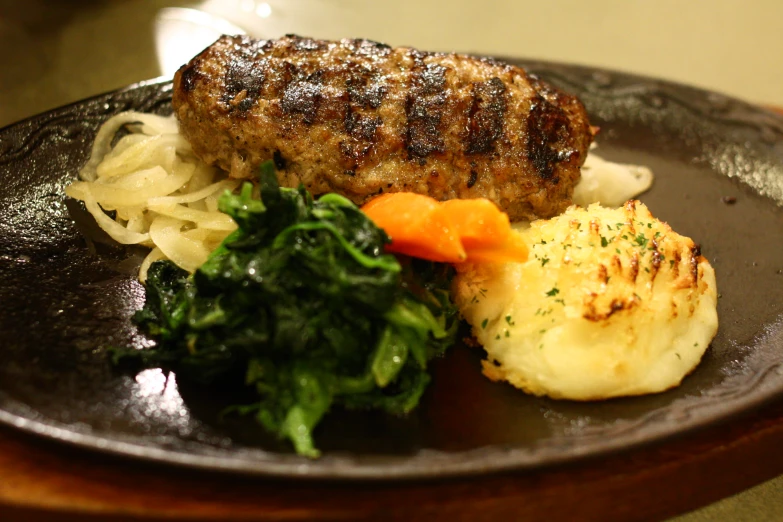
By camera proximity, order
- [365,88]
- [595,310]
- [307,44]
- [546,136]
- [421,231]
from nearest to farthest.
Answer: [595,310], [421,231], [365,88], [546,136], [307,44]

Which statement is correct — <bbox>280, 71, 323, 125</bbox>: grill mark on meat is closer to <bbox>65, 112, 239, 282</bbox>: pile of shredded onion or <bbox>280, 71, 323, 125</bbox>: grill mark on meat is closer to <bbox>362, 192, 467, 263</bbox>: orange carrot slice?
<bbox>65, 112, 239, 282</bbox>: pile of shredded onion

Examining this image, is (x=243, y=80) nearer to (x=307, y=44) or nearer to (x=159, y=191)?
(x=307, y=44)

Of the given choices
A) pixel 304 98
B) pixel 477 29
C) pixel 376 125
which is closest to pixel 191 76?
pixel 304 98

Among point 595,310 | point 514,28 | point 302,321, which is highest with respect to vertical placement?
point 595,310

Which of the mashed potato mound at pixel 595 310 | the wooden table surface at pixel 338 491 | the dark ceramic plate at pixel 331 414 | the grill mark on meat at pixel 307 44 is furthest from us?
the grill mark on meat at pixel 307 44

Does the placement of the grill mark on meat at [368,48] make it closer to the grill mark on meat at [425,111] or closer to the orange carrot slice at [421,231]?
the grill mark on meat at [425,111]

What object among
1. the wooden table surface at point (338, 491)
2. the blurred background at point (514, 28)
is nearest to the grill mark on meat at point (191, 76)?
the wooden table surface at point (338, 491)

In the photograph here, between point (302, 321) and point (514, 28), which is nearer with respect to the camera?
point (302, 321)

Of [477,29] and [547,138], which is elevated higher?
[547,138]

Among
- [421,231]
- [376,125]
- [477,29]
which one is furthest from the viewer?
[477,29]
